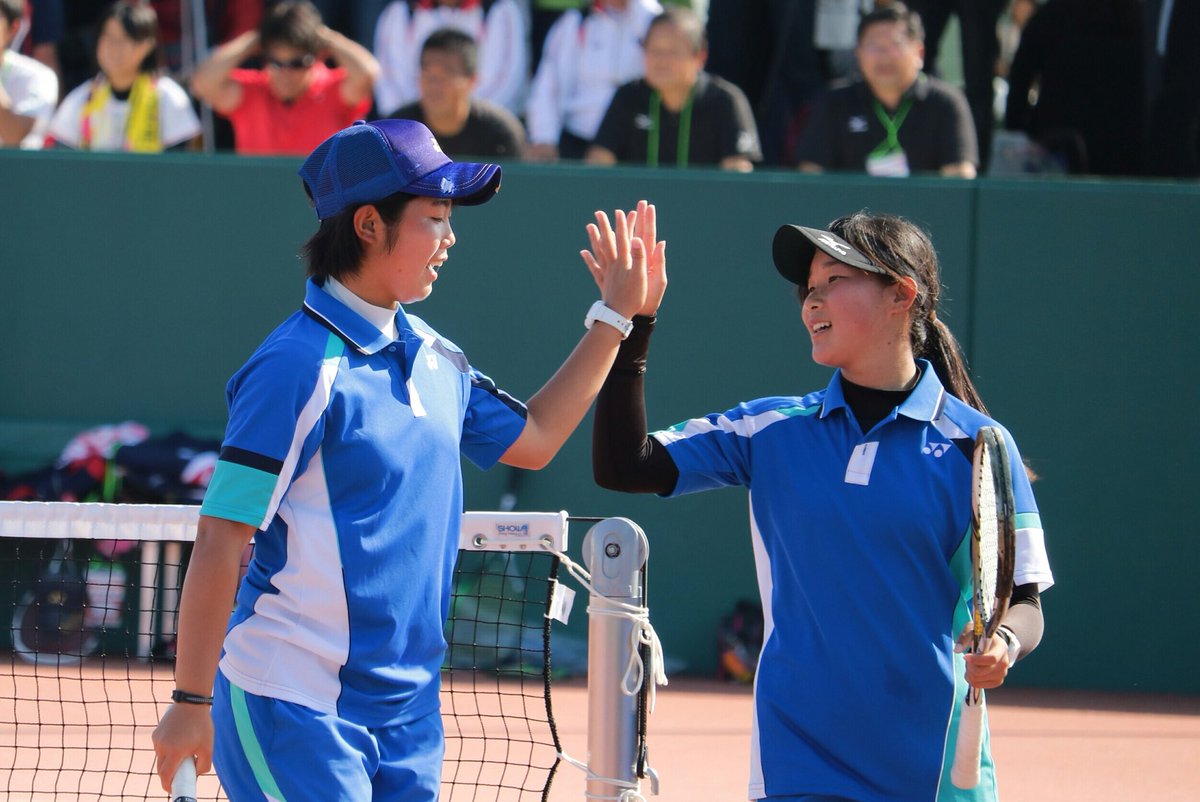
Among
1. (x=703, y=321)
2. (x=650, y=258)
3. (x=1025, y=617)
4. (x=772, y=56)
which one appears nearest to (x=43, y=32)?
(x=772, y=56)

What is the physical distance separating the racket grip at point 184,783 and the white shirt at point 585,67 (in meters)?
6.50

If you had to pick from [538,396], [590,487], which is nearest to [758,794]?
[538,396]

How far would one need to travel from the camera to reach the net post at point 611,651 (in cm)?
323

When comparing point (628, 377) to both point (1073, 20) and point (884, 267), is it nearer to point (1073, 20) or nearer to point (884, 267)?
point (884, 267)

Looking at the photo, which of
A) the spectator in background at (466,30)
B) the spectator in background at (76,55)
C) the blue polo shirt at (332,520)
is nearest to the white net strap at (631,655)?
the blue polo shirt at (332,520)

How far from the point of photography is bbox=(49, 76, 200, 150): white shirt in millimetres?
9000

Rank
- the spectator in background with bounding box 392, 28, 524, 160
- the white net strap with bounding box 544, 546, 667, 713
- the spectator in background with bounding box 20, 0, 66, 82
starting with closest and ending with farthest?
the white net strap with bounding box 544, 546, 667, 713
the spectator in background with bounding box 392, 28, 524, 160
the spectator in background with bounding box 20, 0, 66, 82

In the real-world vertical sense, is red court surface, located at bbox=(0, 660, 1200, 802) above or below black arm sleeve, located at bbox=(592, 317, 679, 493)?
below

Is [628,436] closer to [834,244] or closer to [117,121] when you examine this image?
[834,244]

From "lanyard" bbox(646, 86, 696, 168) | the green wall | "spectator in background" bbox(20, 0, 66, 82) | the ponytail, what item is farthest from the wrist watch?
"spectator in background" bbox(20, 0, 66, 82)

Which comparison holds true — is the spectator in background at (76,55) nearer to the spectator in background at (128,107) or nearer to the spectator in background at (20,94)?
the spectator in background at (20,94)

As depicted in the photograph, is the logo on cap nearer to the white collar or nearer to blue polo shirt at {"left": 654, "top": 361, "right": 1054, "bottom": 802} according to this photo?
Result: blue polo shirt at {"left": 654, "top": 361, "right": 1054, "bottom": 802}

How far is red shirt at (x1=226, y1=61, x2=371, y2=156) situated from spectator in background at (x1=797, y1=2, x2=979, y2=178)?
2611 millimetres

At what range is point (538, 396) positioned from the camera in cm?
324
